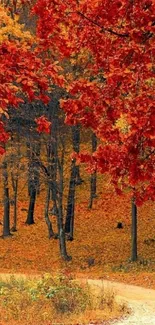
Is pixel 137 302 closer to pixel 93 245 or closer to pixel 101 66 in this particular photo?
pixel 101 66

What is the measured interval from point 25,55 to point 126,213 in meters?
33.5

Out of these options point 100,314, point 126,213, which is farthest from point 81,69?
point 100,314

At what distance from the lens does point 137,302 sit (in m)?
17.1

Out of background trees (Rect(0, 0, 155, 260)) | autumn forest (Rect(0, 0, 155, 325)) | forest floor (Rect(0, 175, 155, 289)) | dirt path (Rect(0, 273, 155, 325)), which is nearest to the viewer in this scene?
background trees (Rect(0, 0, 155, 260))

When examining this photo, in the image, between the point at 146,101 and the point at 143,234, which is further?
the point at 143,234

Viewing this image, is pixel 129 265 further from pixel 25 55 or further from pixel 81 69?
pixel 25 55

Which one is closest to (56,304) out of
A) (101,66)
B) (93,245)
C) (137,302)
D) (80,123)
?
(137,302)

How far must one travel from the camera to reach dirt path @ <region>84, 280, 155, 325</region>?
1407 centimetres

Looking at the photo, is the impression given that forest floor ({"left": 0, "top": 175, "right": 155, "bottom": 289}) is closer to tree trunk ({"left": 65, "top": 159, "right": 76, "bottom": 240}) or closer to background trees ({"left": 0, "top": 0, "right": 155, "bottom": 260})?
tree trunk ({"left": 65, "top": 159, "right": 76, "bottom": 240})

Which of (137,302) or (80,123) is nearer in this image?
(80,123)

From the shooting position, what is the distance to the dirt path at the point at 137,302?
14.1m

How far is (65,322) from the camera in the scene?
1370 cm

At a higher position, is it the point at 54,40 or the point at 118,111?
the point at 54,40

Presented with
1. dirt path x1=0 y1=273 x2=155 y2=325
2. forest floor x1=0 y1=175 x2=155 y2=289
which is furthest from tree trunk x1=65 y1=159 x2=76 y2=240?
dirt path x1=0 y1=273 x2=155 y2=325
